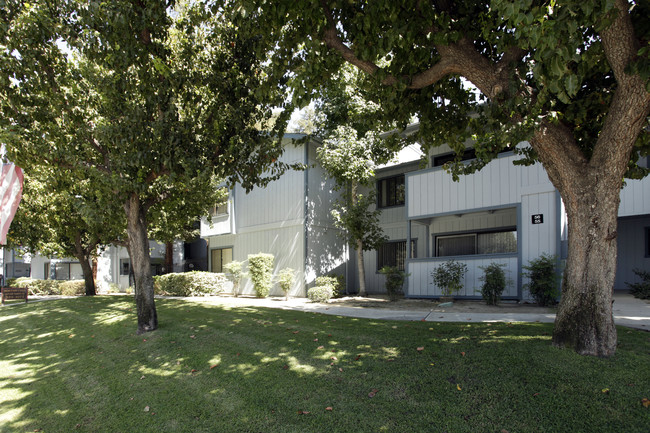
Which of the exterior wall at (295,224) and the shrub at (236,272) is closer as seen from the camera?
the exterior wall at (295,224)

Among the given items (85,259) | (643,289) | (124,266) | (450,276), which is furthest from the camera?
(124,266)

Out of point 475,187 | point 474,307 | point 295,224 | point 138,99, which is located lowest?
point 474,307

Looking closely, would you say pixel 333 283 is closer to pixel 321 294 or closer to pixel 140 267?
pixel 321 294

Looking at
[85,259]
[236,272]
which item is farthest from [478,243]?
[85,259]

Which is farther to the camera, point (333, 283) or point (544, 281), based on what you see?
point (333, 283)

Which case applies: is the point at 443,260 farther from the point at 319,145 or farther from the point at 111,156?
the point at 111,156

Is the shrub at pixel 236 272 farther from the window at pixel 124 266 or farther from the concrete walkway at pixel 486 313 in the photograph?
the window at pixel 124 266

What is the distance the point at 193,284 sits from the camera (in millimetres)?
16938

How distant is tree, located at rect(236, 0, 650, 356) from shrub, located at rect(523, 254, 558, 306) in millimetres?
3961

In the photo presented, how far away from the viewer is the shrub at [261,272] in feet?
50.9

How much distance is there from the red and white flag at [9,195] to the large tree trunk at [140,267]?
2649 mm

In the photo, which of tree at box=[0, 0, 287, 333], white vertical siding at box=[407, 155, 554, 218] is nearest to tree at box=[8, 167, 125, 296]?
tree at box=[0, 0, 287, 333]

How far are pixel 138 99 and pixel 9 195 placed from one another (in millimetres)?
3922

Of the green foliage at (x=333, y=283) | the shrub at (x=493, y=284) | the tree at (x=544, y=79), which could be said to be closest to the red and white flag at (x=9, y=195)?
the tree at (x=544, y=79)
